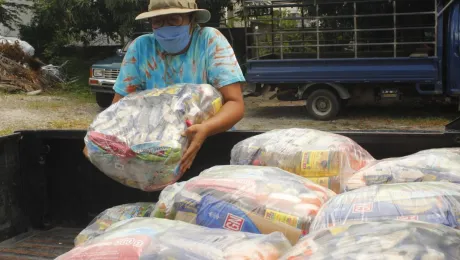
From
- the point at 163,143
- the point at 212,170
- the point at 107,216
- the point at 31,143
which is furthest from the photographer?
the point at 31,143

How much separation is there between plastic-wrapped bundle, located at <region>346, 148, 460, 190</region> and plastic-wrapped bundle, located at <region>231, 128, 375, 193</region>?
91 mm

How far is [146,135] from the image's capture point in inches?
96.7

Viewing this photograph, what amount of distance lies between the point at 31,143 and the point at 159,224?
1.73 meters

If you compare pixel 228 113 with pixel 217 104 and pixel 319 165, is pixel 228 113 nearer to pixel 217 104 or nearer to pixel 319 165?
pixel 217 104

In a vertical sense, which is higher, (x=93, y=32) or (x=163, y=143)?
(x=93, y=32)

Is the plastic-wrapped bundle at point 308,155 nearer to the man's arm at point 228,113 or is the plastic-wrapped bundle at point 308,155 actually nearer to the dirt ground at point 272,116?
the man's arm at point 228,113

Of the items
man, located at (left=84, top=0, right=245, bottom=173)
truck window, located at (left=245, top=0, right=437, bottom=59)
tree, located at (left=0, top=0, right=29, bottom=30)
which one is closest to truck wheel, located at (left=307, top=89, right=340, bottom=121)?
truck window, located at (left=245, top=0, right=437, bottom=59)

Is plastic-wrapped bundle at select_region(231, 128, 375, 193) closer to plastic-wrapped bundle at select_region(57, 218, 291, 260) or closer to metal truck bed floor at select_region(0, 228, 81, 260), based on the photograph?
plastic-wrapped bundle at select_region(57, 218, 291, 260)

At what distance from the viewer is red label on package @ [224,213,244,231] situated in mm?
1779

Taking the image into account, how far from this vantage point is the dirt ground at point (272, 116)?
10.8m

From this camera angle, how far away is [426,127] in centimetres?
1019

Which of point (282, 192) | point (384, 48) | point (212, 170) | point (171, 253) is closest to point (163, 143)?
point (212, 170)

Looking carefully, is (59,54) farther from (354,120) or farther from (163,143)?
(163,143)

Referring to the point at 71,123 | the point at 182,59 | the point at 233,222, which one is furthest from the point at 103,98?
the point at 233,222
